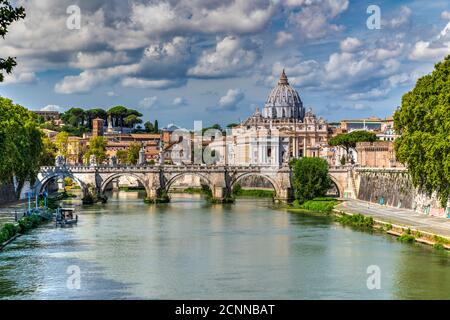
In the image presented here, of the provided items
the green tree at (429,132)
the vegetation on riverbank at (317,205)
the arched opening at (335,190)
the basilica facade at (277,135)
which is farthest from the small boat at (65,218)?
the basilica facade at (277,135)

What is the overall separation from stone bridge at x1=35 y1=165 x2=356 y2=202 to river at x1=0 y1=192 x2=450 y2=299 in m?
15.8

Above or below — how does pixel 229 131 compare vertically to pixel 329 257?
above

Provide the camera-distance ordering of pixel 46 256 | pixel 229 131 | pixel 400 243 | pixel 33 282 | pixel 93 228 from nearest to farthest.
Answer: pixel 33 282 < pixel 46 256 < pixel 400 243 < pixel 93 228 < pixel 229 131

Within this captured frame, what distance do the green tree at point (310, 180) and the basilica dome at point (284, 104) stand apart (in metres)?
73.9

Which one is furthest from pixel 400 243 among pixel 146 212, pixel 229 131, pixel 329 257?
pixel 229 131

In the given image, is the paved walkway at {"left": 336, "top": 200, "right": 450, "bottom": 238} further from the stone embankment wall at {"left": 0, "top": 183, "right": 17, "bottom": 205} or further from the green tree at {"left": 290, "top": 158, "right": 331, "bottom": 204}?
the stone embankment wall at {"left": 0, "top": 183, "right": 17, "bottom": 205}

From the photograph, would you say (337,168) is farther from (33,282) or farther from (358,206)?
(33,282)

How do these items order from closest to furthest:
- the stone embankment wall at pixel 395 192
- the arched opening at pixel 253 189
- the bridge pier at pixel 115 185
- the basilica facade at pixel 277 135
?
the stone embankment wall at pixel 395 192
the arched opening at pixel 253 189
the bridge pier at pixel 115 185
the basilica facade at pixel 277 135

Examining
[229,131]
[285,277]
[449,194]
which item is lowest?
[285,277]

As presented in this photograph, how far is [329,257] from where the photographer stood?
2823cm

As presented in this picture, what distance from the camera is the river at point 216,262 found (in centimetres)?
2212

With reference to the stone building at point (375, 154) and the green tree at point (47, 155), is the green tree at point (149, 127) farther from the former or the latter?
the stone building at point (375, 154)

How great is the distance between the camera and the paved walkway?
32.5m

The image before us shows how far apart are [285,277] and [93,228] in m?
15.0
